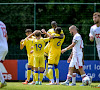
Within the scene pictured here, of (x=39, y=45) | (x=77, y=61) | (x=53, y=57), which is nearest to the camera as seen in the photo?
(x=77, y=61)

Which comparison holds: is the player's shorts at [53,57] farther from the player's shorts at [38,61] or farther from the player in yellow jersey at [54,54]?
the player's shorts at [38,61]

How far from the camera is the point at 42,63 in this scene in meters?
13.0

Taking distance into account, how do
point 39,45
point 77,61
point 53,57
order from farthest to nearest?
point 53,57
point 39,45
point 77,61

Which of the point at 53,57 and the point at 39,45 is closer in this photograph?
the point at 39,45

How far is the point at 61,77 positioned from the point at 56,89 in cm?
549

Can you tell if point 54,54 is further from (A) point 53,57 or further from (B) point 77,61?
(B) point 77,61

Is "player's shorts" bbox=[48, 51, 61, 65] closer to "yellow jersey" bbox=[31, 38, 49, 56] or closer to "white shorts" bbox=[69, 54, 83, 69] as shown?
"yellow jersey" bbox=[31, 38, 49, 56]

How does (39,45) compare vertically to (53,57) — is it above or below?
above

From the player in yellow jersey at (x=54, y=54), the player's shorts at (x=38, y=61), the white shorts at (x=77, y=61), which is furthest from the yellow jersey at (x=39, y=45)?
the white shorts at (x=77, y=61)

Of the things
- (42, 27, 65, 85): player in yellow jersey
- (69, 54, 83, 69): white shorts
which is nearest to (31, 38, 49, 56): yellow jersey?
(42, 27, 65, 85): player in yellow jersey

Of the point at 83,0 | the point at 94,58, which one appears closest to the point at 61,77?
the point at 94,58

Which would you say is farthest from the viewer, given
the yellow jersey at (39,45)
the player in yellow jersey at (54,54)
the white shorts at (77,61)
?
the player in yellow jersey at (54,54)

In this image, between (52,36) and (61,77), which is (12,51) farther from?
(52,36)

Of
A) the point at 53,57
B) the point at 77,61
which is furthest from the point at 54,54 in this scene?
the point at 77,61
